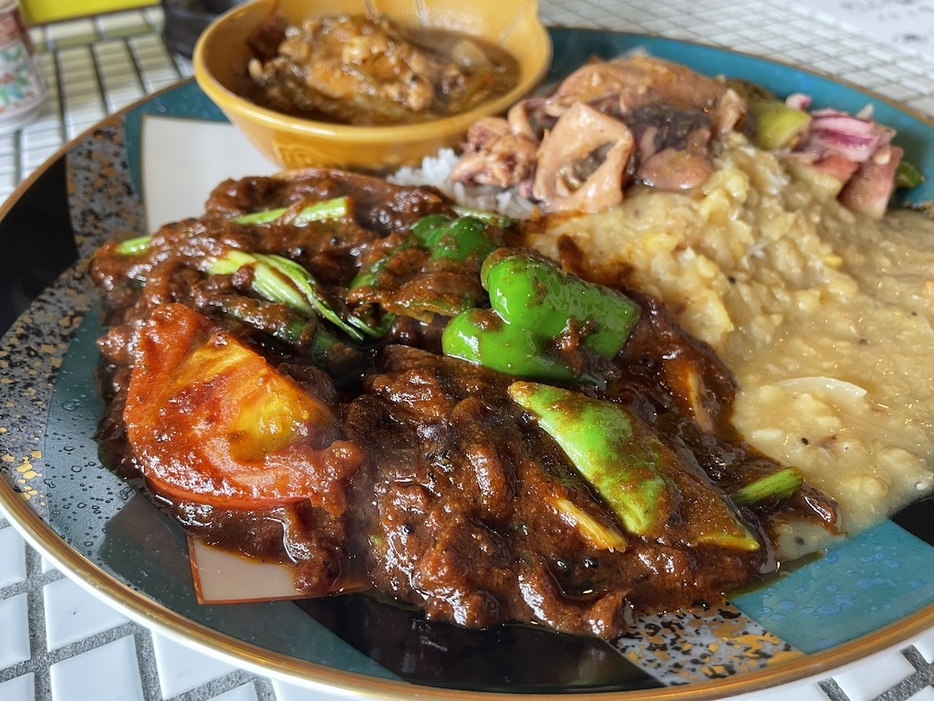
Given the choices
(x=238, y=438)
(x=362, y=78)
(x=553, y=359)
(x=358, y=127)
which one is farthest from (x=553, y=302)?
(x=362, y=78)

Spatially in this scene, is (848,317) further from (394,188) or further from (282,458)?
(282,458)

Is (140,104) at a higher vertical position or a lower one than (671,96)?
lower

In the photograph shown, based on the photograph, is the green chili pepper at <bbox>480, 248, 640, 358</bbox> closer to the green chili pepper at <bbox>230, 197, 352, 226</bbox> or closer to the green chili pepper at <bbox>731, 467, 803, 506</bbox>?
the green chili pepper at <bbox>731, 467, 803, 506</bbox>

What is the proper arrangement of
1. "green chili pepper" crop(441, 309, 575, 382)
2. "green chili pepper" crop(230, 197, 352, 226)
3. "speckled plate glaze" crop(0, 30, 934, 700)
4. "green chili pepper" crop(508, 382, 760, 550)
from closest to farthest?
"speckled plate glaze" crop(0, 30, 934, 700), "green chili pepper" crop(508, 382, 760, 550), "green chili pepper" crop(441, 309, 575, 382), "green chili pepper" crop(230, 197, 352, 226)

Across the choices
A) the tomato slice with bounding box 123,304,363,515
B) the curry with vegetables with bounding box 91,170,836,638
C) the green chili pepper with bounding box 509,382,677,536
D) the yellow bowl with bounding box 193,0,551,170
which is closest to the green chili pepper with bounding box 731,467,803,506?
the curry with vegetables with bounding box 91,170,836,638

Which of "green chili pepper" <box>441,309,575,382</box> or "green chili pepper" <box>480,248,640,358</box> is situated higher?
"green chili pepper" <box>480,248,640,358</box>

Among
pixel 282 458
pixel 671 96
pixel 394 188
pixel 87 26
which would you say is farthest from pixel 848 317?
pixel 87 26

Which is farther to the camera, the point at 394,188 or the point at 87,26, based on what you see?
the point at 87,26

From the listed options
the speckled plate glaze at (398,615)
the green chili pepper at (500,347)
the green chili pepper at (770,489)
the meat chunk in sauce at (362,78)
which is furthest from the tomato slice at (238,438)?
the meat chunk in sauce at (362,78)
